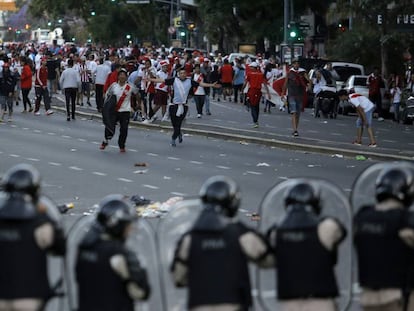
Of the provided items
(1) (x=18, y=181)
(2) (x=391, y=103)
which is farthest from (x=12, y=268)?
(2) (x=391, y=103)

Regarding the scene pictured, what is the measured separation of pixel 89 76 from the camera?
127 ft

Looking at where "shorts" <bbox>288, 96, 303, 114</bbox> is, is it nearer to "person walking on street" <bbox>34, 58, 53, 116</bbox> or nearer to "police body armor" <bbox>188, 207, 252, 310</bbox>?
"person walking on street" <bbox>34, 58, 53, 116</bbox>

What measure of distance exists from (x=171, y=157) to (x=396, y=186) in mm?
15687

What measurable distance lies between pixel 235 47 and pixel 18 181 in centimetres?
6311

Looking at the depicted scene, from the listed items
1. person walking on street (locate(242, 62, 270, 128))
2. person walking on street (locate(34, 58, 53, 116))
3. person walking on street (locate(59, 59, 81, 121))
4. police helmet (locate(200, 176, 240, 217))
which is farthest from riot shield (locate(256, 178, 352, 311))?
person walking on street (locate(34, 58, 53, 116))

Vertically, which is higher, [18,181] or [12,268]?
[18,181]

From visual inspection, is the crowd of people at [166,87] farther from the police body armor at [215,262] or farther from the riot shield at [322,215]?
the police body armor at [215,262]

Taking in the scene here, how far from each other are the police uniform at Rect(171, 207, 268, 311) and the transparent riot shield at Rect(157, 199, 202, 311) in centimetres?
54

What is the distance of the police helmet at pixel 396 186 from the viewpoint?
24.6ft

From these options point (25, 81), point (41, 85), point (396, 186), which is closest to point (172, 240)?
point (396, 186)

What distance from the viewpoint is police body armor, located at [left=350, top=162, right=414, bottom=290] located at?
24.6 feet

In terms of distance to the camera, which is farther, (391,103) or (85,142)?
(391,103)

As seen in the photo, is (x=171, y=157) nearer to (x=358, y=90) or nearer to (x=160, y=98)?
(x=160, y=98)

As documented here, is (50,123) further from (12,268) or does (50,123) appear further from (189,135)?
(12,268)
